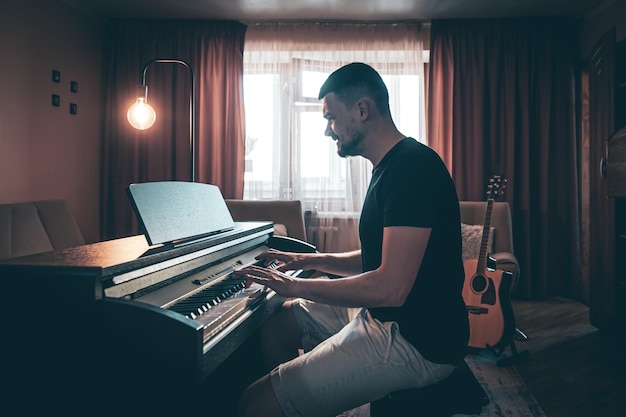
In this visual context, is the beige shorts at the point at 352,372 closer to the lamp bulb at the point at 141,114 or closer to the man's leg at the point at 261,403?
the man's leg at the point at 261,403

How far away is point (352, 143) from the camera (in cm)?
145

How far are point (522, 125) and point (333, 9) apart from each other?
1936mm

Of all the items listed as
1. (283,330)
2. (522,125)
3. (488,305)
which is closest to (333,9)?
(522,125)

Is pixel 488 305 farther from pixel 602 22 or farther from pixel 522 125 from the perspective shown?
pixel 602 22

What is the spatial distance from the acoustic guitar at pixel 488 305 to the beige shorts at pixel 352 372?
5.18 ft

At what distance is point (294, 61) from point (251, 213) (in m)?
1.52

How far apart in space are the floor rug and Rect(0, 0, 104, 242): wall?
2.85 meters

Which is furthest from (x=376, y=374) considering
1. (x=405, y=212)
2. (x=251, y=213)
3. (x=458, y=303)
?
(x=251, y=213)

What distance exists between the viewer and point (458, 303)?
127 centimetres

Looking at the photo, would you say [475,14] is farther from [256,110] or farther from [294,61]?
[256,110]

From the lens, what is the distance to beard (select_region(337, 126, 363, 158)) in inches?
56.6

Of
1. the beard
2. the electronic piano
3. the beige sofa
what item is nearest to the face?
the beard

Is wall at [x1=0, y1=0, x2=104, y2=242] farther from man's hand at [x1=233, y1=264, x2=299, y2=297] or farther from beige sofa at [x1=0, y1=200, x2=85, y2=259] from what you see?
man's hand at [x1=233, y1=264, x2=299, y2=297]

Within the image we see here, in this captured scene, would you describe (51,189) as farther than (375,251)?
Yes
